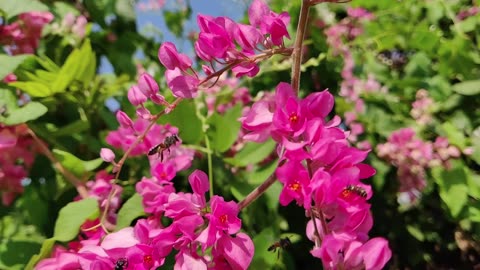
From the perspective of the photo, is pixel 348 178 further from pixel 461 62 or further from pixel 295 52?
pixel 461 62

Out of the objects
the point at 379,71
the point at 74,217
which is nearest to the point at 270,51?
the point at 74,217

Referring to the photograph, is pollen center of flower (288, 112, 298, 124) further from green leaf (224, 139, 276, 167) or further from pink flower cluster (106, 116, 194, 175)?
green leaf (224, 139, 276, 167)

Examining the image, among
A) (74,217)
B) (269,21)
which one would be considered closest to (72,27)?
(74,217)

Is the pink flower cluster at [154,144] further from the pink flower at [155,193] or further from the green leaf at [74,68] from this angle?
the green leaf at [74,68]

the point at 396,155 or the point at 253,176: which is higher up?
the point at 253,176

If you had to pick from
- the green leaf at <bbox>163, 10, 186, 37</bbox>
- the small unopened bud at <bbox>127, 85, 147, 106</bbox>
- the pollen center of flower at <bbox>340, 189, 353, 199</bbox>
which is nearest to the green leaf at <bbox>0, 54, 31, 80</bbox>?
the small unopened bud at <bbox>127, 85, 147, 106</bbox>

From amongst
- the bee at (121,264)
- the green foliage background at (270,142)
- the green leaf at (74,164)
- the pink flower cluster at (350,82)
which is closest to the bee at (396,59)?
the green foliage background at (270,142)

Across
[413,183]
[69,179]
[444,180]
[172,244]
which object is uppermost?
[172,244]
